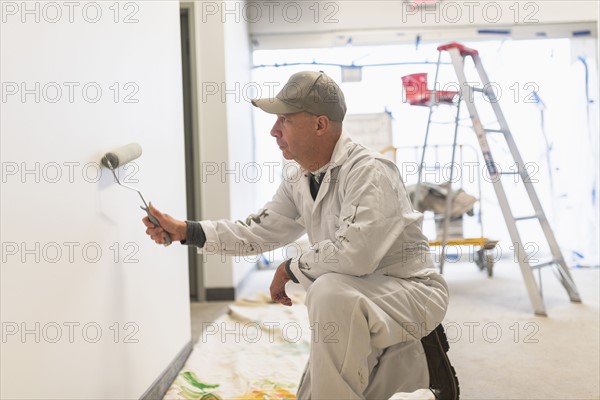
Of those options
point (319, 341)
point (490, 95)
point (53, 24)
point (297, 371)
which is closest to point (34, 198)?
point (53, 24)

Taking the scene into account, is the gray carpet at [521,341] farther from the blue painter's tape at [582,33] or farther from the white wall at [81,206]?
the blue painter's tape at [582,33]

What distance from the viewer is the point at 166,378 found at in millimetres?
2523

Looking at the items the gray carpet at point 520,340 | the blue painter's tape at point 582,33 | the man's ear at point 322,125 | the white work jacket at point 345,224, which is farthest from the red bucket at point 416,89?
the man's ear at point 322,125

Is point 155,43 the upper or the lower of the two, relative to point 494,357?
upper

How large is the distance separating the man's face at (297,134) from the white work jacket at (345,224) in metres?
0.08

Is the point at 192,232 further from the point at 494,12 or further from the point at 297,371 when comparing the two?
the point at 494,12

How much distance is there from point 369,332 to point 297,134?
1.98 feet

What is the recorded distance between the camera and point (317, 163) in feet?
6.49

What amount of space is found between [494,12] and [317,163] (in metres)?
4.29

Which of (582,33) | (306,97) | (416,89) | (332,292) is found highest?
(582,33)

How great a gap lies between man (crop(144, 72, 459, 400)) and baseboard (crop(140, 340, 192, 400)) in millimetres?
605

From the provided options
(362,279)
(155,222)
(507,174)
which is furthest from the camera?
(507,174)

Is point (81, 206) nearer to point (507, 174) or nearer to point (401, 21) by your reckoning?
point (507, 174)

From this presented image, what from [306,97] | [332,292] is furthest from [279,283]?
[306,97]
